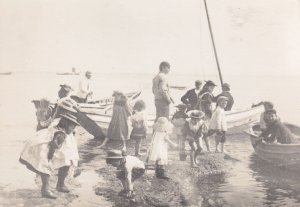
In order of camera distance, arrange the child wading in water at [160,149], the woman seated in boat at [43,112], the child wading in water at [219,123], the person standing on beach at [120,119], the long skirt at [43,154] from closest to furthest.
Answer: the long skirt at [43,154] < the child wading in water at [160,149] < the woman seated in boat at [43,112] < the person standing on beach at [120,119] < the child wading in water at [219,123]

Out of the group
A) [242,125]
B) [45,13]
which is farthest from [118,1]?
[242,125]

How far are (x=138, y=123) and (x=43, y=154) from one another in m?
1.72

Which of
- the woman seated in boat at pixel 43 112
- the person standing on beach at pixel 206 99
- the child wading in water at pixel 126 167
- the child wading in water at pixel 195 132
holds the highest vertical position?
the person standing on beach at pixel 206 99

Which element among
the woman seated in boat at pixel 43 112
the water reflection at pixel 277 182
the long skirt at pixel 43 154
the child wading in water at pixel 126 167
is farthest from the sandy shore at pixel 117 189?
the woman seated in boat at pixel 43 112

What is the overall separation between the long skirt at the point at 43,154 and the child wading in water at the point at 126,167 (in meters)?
0.51

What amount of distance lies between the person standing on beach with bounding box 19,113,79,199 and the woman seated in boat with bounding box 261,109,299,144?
2985 mm

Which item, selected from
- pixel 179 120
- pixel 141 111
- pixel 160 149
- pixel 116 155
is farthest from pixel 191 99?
pixel 116 155

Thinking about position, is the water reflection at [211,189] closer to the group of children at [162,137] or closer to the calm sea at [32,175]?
the calm sea at [32,175]

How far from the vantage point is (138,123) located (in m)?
5.72

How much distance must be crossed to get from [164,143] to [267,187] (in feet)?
4.91

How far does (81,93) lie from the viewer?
7.61m

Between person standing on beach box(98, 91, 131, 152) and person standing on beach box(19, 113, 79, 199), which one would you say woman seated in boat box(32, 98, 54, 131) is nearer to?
person standing on beach box(19, 113, 79, 199)

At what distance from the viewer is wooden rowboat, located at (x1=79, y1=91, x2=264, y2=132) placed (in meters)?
6.61

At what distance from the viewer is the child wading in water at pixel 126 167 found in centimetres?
453
